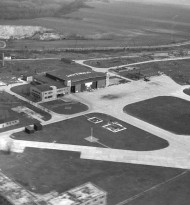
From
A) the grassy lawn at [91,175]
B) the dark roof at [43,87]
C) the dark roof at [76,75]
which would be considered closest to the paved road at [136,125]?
the grassy lawn at [91,175]

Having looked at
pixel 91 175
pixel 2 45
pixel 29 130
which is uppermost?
pixel 2 45

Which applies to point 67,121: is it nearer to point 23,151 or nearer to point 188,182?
point 23,151

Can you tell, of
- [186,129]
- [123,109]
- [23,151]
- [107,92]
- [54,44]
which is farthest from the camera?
[54,44]

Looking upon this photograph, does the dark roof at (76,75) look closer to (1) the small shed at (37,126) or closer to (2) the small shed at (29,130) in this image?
(1) the small shed at (37,126)

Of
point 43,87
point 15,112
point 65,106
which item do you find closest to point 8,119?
point 15,112

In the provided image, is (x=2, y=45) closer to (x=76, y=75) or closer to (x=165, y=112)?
(x=76, y=75)

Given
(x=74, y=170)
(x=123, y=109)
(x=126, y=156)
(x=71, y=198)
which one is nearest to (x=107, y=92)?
(x=123, y=109)
